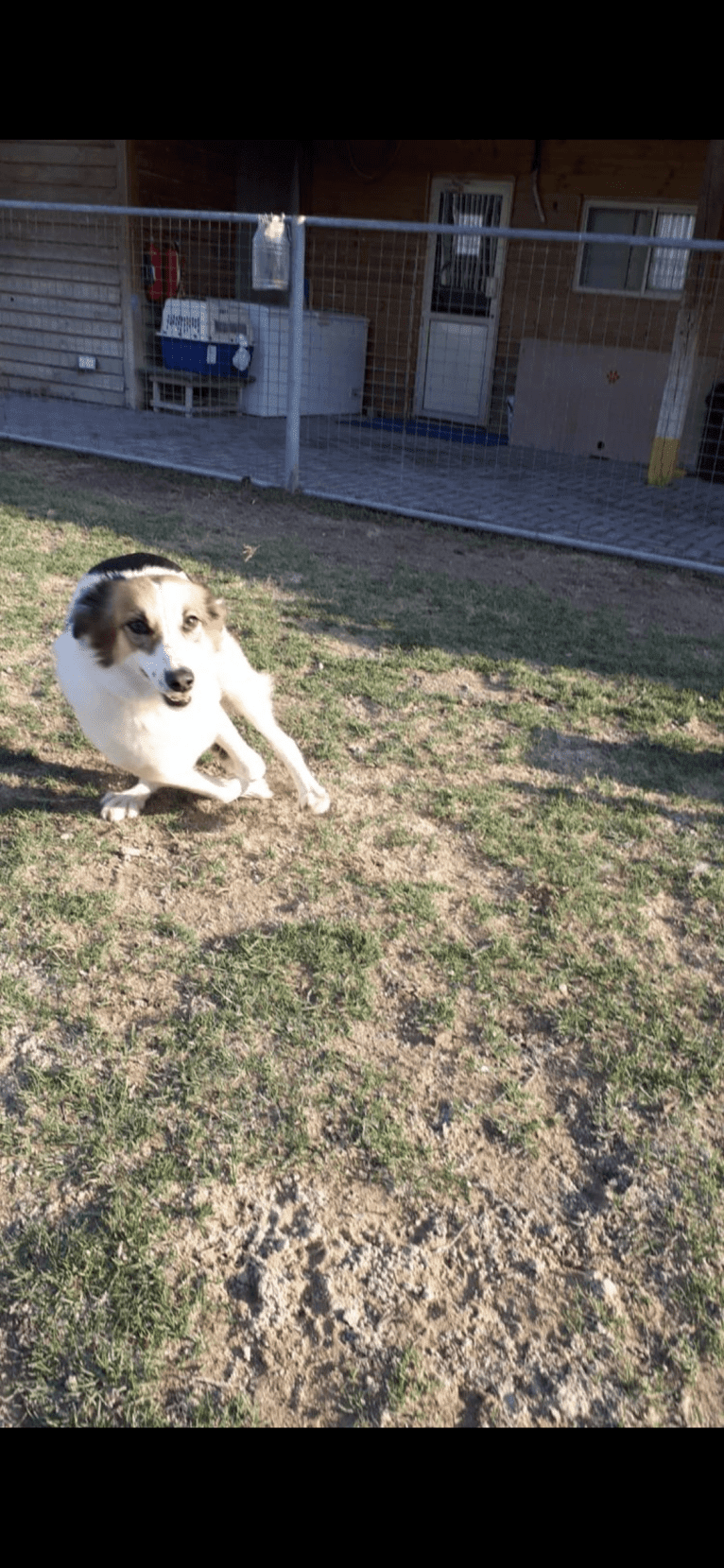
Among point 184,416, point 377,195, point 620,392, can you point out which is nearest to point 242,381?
point 184,416

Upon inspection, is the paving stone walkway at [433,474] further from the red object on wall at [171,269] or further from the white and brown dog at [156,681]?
the white and brown dog at [156,681]

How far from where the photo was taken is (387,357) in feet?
46.1

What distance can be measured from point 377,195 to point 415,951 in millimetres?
13450

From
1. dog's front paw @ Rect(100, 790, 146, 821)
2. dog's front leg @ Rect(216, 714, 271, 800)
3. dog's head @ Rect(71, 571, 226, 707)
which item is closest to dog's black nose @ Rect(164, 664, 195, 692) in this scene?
dog's head @ Rect(71, 571, 226, 707)

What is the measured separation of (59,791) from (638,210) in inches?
460

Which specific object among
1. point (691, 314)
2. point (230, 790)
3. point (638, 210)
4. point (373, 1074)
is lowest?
point (373, 1074)

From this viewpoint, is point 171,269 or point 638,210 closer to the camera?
point 638,210

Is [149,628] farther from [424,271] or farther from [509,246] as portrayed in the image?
[424,271]

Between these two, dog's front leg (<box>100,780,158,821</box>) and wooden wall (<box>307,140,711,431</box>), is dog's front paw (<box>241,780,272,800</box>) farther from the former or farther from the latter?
wooden wall (<box>307,140,711,431</box>)

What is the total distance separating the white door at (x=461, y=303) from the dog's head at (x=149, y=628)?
11.5 meters

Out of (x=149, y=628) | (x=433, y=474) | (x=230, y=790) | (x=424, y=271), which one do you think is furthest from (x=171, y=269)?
(x=149, y=628)

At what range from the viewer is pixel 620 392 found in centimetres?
1191

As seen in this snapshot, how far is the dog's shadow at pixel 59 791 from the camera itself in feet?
11.6

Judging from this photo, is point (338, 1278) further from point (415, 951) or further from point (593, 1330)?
point (415, 951)
